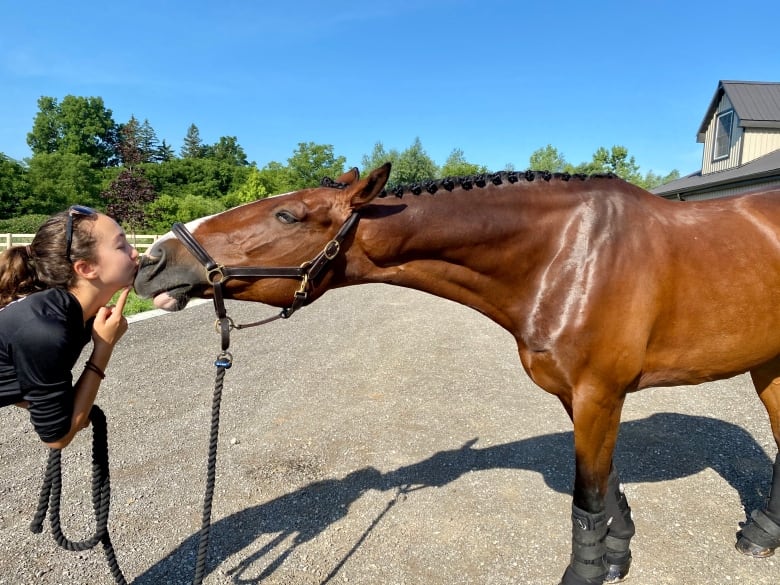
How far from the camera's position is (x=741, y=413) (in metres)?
5.07

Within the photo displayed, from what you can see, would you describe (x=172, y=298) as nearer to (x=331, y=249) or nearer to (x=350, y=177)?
(x=331, y=249)

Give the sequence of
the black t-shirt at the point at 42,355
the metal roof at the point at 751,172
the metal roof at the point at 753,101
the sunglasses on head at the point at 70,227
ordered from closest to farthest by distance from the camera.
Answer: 1. the black t-shirt at the point at 42,355
2. the sunglasses on head at the point at 70,227
3. the metal roof at the point at 751,172
4. the metal roof at the point at 753,101

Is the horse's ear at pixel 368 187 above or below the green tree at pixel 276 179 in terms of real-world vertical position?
below

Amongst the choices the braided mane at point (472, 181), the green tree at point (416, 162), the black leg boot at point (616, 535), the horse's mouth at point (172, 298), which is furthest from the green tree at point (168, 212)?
the black leg boot at point (616, 535)

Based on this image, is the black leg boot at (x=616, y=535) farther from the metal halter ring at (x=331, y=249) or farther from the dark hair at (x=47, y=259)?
the dark hair at (x=47, y=259)

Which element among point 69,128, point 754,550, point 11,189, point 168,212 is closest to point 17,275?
point 754,550

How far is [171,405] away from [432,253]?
4207mm

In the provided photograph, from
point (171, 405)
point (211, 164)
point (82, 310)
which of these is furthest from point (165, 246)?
point (211, 164)

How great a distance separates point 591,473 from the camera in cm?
238

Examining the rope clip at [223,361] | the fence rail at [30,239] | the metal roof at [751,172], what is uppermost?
the metal roof at [751,172]

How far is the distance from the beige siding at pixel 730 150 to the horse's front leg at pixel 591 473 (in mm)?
18185

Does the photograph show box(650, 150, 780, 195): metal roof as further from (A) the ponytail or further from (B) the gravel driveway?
(A) the ponytail

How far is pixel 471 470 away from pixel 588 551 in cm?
154

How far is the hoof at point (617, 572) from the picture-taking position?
2.70 metres
